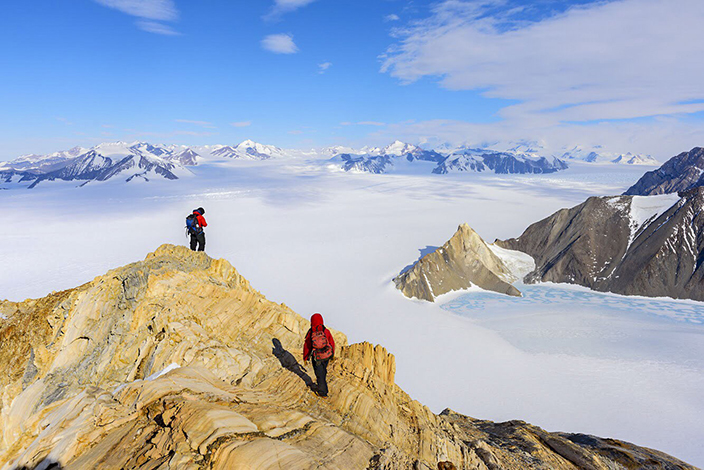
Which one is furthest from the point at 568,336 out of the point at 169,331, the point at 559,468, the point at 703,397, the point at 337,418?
the point at 169,331

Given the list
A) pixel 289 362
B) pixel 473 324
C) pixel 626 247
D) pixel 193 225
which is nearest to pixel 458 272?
pixel 473 324

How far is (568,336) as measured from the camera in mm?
42750

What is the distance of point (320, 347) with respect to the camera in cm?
1005

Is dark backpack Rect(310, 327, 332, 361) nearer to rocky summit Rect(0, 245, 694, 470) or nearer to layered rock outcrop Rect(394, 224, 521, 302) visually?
rocky summit Rect(0, 245, 694, 470)

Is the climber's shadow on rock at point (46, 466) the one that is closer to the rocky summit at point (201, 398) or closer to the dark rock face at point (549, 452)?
the rocky summit at point (201, 398)

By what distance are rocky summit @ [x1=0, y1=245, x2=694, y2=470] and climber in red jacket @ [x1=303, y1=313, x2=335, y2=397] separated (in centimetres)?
66

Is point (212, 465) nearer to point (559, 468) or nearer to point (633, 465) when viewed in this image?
point (559, 468)

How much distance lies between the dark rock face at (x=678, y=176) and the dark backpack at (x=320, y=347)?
586 feet

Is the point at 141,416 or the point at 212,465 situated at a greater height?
the point at 212,465

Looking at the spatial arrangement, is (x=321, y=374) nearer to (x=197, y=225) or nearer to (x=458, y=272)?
(x=197, y=225)

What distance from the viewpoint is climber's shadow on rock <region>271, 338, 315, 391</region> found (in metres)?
11.2

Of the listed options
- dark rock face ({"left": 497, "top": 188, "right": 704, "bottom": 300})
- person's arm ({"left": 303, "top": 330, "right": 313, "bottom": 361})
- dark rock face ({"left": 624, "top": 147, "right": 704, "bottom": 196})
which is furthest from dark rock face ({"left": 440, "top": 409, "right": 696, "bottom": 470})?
dark rock face ({"left": 624, "top": 147, "right": 704, "bottom": 196})

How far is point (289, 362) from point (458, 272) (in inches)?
2075

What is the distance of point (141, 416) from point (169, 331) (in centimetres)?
486
